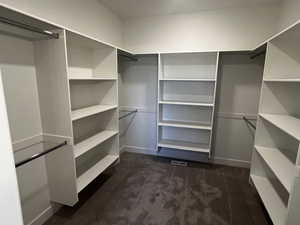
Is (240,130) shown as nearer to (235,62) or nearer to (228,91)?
(228,91)

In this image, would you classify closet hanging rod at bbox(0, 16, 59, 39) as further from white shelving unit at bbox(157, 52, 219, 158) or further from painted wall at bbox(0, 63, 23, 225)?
white shelving unit at bbox(157, 52, 219, 158)

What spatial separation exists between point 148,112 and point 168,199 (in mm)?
1650

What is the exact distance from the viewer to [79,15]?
6.82 feet

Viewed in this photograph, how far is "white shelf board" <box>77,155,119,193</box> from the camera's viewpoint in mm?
1959

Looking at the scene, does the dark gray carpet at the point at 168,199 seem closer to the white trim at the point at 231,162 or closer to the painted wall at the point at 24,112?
the white trim at the point at 231,162

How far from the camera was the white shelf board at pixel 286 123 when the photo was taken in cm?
141

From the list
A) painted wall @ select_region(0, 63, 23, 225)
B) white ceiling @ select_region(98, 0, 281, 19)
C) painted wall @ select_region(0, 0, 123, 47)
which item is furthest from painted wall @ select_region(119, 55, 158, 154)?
painted wall @ select_region(0, 63, 23, 225)

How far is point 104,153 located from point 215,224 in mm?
1804

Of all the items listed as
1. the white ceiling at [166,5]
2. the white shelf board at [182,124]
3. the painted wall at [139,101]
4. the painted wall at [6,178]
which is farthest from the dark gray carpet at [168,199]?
the white ceiling at [166,5]

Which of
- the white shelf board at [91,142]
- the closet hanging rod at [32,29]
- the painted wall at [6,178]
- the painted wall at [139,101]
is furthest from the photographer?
the painted wall at [139,101]

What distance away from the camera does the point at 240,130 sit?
2924 millimetres

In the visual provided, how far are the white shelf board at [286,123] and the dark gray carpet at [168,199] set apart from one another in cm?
113

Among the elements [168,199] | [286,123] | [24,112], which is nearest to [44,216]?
[24,112]

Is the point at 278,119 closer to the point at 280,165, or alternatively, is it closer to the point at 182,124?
the point at 280,165
